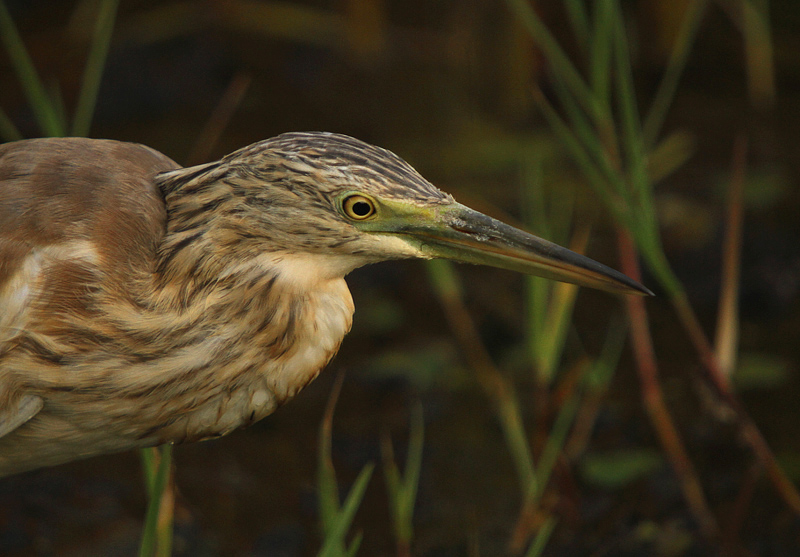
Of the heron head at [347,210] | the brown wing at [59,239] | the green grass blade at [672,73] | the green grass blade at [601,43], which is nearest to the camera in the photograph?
the heron head at [347,210]

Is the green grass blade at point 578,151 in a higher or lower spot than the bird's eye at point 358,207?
lower

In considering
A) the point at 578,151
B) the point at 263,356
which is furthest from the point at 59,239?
the point at 578,151

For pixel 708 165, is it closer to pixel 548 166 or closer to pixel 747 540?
pixel 548 166

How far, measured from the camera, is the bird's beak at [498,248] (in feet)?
5.96

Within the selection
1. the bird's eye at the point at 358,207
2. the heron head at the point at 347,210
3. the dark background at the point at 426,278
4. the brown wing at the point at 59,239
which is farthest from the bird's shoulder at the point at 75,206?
the dark background at the point at 426,278

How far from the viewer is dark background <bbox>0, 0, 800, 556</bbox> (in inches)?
126

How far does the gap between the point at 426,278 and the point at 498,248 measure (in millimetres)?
2368

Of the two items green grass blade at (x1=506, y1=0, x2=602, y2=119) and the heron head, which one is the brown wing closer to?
the heron head

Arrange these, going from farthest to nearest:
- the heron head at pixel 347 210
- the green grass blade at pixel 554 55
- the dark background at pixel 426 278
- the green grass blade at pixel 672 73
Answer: the dark background at pixel 426 278 → the green grass blade at pixel 672 73 → the green grass blade at pixel 554 55 → the heron head at pixel 347 210

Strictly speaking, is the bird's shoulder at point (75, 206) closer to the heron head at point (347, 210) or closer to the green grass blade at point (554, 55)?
the heron head at point (347, 210)

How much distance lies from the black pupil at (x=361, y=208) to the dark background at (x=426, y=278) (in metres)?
1.46

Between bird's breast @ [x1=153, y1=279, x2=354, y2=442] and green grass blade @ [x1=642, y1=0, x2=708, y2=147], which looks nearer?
bird's breast @ [x1=153, y1=279, x2=354, y2=442]

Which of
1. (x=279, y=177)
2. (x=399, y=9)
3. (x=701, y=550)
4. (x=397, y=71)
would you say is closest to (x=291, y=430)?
(x=701, y=550)

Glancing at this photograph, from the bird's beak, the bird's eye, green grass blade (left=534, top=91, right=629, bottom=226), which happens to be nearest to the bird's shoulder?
the bird's eye
